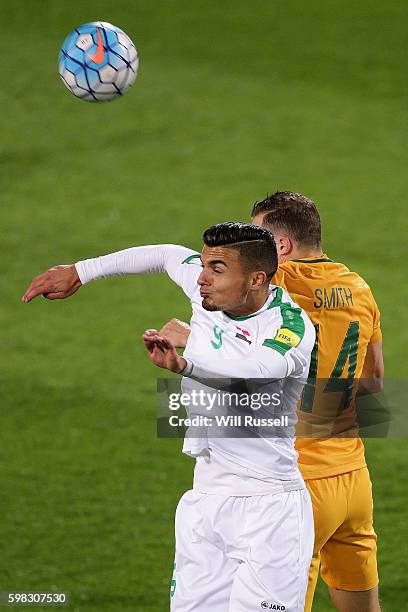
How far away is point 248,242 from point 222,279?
0.55 ft

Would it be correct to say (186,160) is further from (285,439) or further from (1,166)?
(285,439)

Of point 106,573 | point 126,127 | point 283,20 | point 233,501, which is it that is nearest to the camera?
point 233,501

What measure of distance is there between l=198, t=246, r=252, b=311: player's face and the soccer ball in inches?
97.5

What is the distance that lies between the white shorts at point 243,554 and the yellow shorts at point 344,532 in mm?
697

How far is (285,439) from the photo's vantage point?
171 inches

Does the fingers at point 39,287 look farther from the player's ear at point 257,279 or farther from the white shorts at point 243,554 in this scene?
the white shorts at point 243,554

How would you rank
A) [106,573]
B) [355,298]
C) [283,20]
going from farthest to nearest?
[283,20], [106,573], [355,298]

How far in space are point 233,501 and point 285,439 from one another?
0.30 metres

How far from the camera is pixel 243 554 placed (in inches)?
165

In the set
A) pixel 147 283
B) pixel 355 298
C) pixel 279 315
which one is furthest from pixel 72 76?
pixel 147 283

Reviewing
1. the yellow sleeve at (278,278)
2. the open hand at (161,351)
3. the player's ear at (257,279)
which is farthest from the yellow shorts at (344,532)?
the open hand at (161,351)

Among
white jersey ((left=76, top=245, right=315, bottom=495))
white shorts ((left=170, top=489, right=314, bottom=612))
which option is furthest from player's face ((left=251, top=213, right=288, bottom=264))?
white shorts ((left=170, top=489, right=314, bottom=612))

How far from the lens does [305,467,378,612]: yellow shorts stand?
4.99 metres

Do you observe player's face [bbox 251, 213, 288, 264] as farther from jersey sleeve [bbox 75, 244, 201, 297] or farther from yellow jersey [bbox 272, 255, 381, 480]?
jersey sleeve [bbox 75, 244, 201, 297]
